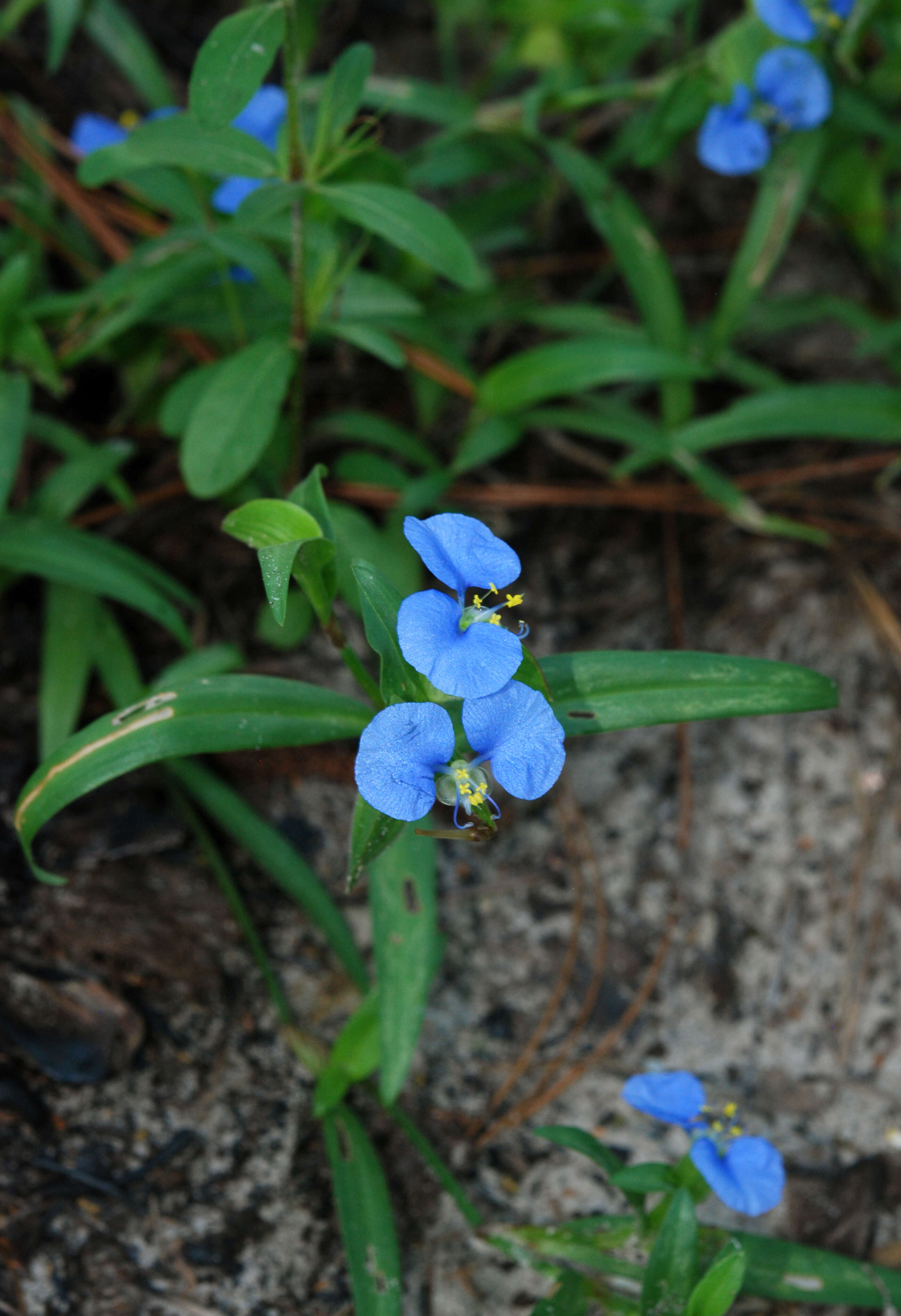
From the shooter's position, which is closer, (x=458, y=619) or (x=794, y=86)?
(x=458, y=619)

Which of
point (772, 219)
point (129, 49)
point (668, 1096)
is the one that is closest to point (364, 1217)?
point (668, 1096)

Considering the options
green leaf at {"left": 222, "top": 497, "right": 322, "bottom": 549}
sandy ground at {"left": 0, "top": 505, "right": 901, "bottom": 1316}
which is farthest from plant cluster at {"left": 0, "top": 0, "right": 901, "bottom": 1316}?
sandy ground at {"left": 0, "top": 505, "right": 901, "bottom": 1316}

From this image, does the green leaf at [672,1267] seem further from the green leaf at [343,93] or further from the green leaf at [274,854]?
the green leaf at [343,93]

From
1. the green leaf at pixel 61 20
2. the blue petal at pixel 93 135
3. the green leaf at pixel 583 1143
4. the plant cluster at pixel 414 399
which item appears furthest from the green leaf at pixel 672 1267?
the green leaf at pixel 61 20

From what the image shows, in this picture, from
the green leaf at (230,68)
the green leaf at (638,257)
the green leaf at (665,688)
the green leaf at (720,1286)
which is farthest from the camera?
the green leaf at (638,257)

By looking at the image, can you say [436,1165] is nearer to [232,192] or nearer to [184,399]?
[184,399]
